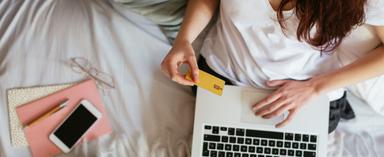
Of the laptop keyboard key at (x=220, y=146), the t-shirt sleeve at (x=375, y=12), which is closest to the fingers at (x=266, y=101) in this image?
the laptop keyboard key at (x=220, y=146)

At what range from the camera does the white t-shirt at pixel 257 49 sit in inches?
30.2

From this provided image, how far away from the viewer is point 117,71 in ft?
3.19

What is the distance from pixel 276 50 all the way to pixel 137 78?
13.2 inches

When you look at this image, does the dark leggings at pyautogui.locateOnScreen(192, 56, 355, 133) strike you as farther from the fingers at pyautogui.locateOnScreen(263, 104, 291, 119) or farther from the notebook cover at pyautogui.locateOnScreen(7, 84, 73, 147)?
the notebook cover at pyautogui.locateOnScreen(7, 84, 73, 147)

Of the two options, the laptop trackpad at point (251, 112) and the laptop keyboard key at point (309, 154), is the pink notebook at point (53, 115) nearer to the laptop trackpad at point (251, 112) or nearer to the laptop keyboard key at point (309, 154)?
the laptop trackpad at point (251, 112)

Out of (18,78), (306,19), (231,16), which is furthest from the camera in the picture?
(18,78)

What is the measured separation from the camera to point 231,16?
80cm

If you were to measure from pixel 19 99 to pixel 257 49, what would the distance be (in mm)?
537

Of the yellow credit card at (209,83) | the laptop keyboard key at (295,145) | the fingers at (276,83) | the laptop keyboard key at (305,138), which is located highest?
the fingers at (276,83)

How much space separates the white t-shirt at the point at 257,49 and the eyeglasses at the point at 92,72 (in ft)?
0.75

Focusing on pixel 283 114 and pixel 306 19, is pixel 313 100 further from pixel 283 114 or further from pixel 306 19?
pixel 306 19

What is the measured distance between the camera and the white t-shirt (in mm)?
768

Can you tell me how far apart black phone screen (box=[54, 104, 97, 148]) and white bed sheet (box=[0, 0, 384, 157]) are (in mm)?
29

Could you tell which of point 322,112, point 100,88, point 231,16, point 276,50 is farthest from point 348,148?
point 100,88
